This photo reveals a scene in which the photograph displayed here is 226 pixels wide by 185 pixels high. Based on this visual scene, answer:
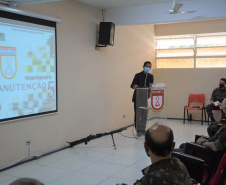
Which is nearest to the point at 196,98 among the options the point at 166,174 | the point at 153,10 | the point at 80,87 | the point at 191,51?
the point at 191,51

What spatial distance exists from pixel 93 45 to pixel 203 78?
378cm

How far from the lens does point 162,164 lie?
1.63 metres

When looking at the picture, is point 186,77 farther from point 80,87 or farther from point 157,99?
point 80,87

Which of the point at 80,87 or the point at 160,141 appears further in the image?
the point at 80,87

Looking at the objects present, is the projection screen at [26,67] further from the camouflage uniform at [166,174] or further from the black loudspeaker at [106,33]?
the camouflage uniform at [166,174]

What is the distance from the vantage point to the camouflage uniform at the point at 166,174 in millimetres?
1560

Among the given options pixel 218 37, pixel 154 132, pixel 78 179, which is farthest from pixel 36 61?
pixel 218 37

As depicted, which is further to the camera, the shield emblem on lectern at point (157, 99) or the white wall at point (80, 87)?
the shield emblem on lectern at point (157, 99)

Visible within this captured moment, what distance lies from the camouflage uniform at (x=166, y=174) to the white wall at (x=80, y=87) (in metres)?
3.11

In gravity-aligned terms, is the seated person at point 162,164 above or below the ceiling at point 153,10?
below

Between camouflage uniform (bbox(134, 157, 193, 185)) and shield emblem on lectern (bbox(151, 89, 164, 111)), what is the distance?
3.94 m

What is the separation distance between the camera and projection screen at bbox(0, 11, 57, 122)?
13.7 ft

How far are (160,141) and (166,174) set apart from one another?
0.19 meters

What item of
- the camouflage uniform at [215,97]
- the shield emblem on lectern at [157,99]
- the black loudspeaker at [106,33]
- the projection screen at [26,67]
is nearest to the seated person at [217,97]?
the camouflage uniform at [215,97]
